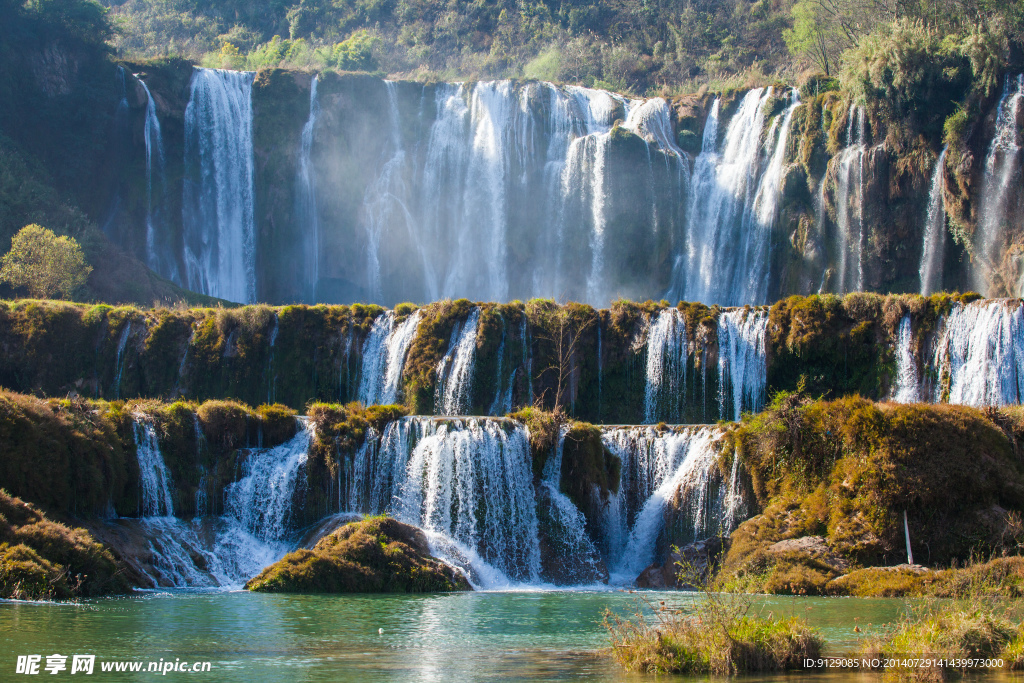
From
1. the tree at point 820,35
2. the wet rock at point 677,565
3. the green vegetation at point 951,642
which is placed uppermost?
the tree at point 820,35

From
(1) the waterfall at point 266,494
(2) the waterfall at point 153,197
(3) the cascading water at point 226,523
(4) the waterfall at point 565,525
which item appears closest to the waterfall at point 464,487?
(4) the waterfall at point 565,525

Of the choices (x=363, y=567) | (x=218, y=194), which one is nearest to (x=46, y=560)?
(x=363, y=567)

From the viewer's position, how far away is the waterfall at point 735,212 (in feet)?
152

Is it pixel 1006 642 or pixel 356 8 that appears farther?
pixel 356 8

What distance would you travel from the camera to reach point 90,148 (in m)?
51.8

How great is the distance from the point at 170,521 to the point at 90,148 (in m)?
33.2

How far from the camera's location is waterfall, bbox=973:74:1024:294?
1542 inches

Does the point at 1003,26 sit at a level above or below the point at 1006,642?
above

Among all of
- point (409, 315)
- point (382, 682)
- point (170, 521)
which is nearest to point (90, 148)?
point (409, 315)

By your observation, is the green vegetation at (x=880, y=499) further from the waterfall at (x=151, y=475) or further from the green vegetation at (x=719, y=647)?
the waterfall at (x=151, y=475)

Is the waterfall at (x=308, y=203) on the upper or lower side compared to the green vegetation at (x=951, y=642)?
upper

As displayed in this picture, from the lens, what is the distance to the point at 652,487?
2638cm

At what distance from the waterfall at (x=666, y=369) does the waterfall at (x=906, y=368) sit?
6.64 meters

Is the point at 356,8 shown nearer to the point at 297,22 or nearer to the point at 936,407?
the point at 297,22
